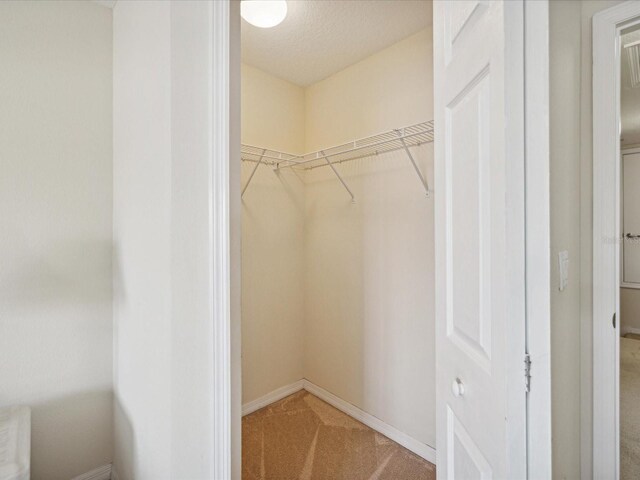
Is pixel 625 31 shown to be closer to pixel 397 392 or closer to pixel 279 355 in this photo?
pixel 397 392

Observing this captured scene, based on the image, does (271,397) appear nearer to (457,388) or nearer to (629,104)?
(457,388)

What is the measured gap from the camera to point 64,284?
64.2 inches

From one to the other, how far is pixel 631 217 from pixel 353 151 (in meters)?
3.46

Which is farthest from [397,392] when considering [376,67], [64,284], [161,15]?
[161,15]

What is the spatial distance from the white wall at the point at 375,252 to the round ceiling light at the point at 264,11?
82 centimetres

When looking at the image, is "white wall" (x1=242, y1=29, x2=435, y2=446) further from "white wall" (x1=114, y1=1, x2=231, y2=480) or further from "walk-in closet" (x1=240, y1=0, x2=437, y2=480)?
"white wall" (x1=114, y1=1, x2=231, y2=480)

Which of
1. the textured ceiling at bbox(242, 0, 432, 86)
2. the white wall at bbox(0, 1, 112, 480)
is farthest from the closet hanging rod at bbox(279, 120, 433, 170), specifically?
the white wall at bbox(0, 1, 112, 480)

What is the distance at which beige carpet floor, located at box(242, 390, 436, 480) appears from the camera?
1.84m

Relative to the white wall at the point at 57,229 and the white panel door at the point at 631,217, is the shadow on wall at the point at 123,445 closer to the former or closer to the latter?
the white wall at the point at 57,229

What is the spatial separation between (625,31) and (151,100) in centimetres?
166

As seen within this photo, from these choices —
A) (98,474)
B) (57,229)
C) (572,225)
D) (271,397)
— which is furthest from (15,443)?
(572,225)

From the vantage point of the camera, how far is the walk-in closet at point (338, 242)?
196 cm

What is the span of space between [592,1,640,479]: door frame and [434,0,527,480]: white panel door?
0.57m

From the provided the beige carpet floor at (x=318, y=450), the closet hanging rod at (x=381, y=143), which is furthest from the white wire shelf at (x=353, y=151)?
the beige carpet floor at (x=318, y=450)
